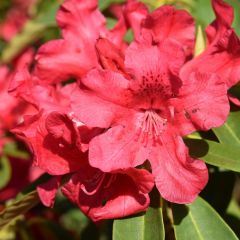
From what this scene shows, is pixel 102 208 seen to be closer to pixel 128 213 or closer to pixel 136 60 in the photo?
pixel 128 213

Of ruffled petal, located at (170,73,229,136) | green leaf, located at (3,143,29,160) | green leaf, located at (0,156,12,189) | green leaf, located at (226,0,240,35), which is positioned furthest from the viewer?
green leaf, located at (3,143,29,160)

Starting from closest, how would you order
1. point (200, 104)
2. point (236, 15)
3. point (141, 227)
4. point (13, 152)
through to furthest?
point (200, 104), point (141, 227), point (236, 15), point (13, 152)

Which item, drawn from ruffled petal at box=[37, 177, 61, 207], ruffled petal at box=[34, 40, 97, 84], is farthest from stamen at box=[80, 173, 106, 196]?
ruffled petal at box=[34, 40, 97, 84]

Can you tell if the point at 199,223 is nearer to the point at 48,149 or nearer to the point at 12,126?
the point at 48,149

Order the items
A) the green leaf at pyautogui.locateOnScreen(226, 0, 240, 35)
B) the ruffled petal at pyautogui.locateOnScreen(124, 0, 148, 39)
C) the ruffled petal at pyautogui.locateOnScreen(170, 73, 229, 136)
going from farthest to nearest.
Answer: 1. the green leaf at pyautogui.locateOnScreen(226, 0, 240, 35)
2. the ruffled petal at pyautogui.locateOnScreen(124, 0, 148, 39)
3. the ruffled petal at pyautogui.locateOnScreen(170, 73, 229, 136)

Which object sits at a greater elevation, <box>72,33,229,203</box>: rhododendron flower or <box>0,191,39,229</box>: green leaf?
<box>72,33,229,203</box>: rhododendron flower

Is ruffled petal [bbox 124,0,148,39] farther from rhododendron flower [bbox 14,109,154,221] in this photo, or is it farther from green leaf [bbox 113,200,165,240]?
green leaf [bbox 113,200,165,240]

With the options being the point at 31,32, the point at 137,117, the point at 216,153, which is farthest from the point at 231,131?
the point at 31,32
